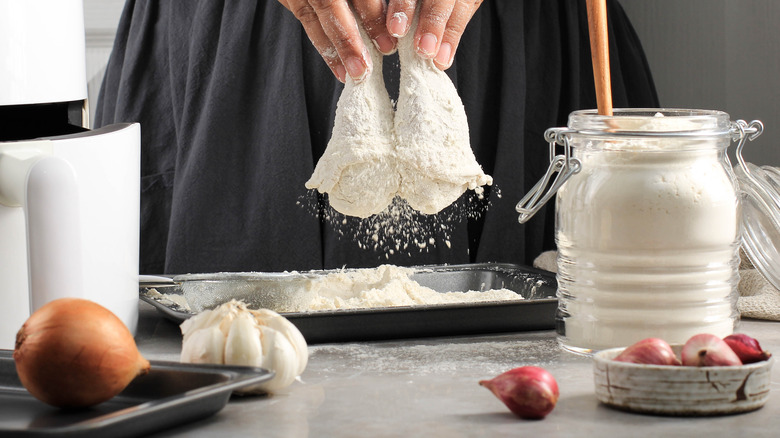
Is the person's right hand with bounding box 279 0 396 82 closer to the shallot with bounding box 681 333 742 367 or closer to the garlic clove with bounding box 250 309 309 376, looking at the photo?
the garlic clove with bounding box 250 309 309 376

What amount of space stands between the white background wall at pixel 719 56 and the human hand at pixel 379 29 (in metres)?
0.69

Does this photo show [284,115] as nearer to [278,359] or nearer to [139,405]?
[278,359]

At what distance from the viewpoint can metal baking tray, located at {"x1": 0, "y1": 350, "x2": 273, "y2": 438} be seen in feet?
1.57

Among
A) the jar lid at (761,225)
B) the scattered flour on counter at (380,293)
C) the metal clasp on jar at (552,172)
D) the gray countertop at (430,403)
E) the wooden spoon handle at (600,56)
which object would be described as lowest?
the gray countertop at (430,403)

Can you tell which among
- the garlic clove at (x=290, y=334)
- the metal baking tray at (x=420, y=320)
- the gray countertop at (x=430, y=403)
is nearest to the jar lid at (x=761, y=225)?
the gray countertop at (x=430, y=403)

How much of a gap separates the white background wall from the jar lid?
24.4 inches

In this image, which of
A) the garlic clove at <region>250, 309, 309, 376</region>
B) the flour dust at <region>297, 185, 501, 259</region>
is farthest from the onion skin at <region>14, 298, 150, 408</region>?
the flour dust at <region>297, 185, 501, 259</region>

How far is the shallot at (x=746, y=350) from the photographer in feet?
1.90

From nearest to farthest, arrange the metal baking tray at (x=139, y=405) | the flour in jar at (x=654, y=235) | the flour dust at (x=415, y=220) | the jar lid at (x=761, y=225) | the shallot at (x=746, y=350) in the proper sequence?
the metal baking tray at (x=139, y=405) → the shallot at (x=746, y=350) → the flour in jar at (x=654, y=235) → the jar lid at (x=761, y=225) → the flour dust at (x=415, y=220)

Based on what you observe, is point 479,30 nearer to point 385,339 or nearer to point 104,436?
point 385,339

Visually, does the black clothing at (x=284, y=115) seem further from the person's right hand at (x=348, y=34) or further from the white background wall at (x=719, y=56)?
the person's right hand at (x=348, y=34)

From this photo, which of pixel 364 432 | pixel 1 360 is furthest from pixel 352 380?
pixel 1 360

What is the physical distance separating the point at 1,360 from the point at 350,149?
37cm

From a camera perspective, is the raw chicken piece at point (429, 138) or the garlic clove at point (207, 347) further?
the raw chicken piece at point (429, 138)
